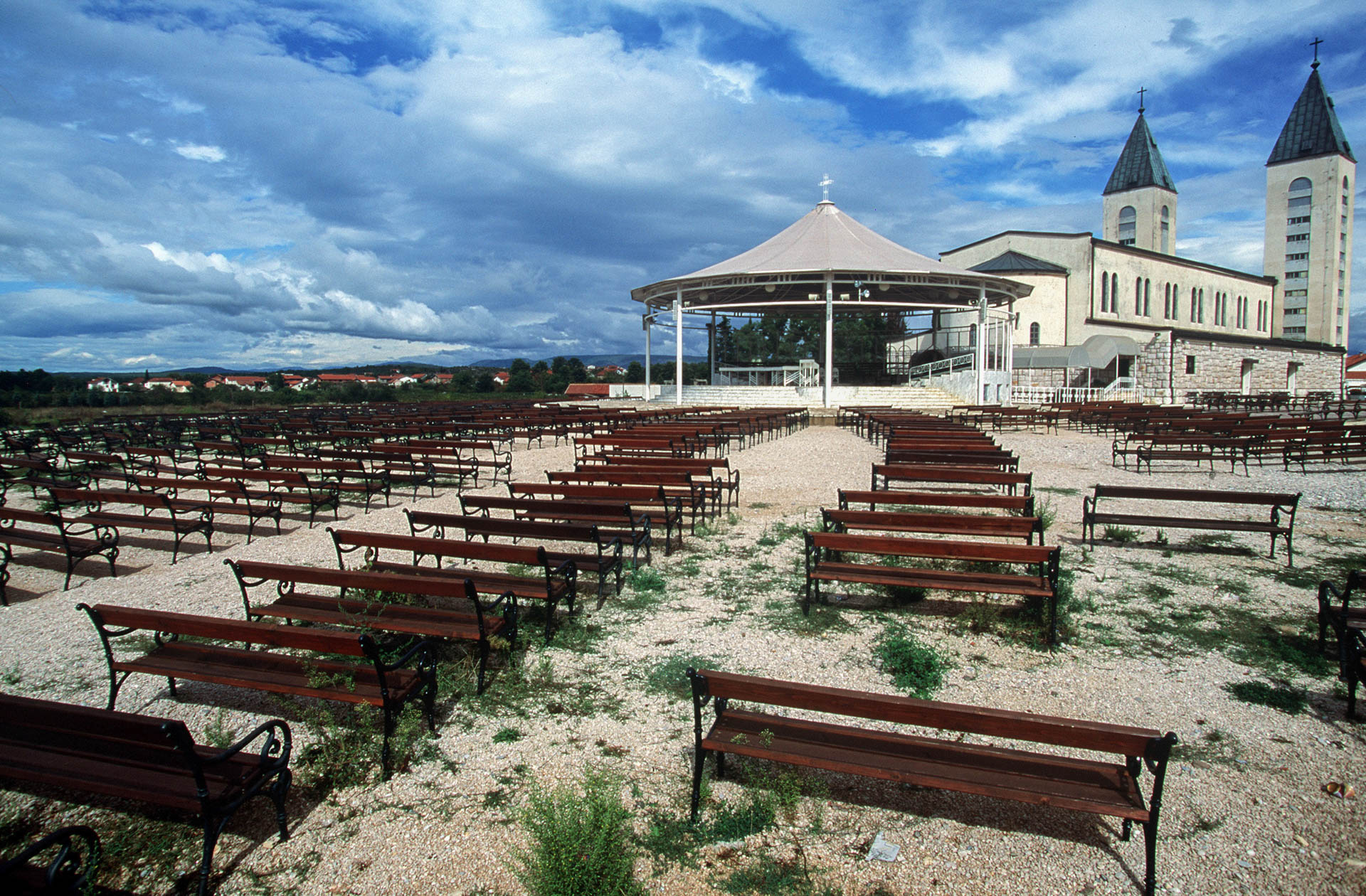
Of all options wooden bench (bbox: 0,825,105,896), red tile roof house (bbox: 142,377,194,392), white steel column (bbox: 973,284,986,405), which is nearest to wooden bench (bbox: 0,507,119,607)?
wooden bench (bbox: 0,825,105,896)

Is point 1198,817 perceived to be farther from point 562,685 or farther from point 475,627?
point 475,627

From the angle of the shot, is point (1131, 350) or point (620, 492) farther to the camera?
point (1131, 350)

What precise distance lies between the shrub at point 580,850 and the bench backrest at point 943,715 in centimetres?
65

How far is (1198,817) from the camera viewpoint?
Answer: 288 centimetres

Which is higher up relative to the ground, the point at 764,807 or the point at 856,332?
the point at 856,332

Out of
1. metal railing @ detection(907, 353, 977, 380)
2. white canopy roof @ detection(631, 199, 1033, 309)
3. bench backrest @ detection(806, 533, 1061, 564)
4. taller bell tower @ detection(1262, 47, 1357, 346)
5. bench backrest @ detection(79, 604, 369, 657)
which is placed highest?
taller bell tower @ detection(1262, 47, 1357, 346)

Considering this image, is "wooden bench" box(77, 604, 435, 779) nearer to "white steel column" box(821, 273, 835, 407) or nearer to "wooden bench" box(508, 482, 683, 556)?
"wooden bench" box(508, 482, 683, 556)

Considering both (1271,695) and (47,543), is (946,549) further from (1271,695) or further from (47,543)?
(47,543)

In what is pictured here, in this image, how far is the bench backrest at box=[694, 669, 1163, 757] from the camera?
2.45m

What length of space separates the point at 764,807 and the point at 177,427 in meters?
19.0

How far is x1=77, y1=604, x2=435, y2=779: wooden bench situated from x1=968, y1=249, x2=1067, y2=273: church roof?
5536 centimetres

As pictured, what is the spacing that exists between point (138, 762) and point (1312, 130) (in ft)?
327

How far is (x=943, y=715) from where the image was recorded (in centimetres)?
262

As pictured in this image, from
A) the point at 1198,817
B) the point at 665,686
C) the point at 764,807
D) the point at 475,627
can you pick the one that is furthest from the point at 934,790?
the point at 475,627
